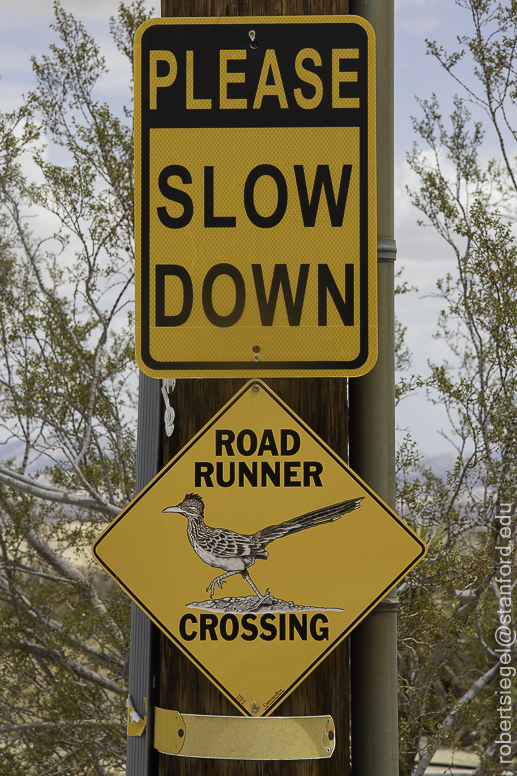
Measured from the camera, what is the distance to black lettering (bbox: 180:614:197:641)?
1883 mm

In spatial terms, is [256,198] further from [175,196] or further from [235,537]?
[235,537]

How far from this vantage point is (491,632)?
7.62 metres

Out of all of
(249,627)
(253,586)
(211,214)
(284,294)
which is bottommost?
Answer: (249,627)

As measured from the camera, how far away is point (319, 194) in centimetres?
192

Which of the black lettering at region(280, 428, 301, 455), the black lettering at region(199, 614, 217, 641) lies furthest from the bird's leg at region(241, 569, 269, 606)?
the black lettering at region(280, 428, 301, 455)

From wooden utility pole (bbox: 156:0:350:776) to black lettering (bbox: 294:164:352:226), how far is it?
439 millimetres

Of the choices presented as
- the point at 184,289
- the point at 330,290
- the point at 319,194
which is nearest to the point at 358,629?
the point at 330,290

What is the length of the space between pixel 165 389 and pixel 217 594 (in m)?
0.58

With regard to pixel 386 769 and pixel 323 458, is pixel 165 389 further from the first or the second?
pixel 386 769

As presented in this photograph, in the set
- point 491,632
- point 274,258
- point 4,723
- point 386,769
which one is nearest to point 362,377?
point 274,258

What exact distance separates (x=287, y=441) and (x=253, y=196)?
66 centimetres

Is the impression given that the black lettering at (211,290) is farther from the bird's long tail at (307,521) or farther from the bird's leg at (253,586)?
the bird's leg at (253,586)

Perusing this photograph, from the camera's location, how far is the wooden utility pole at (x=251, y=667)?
1.90 m

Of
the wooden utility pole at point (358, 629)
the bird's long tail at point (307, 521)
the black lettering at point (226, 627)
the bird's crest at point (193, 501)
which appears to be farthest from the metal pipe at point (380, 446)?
the bird's crest at point (193, 501)
